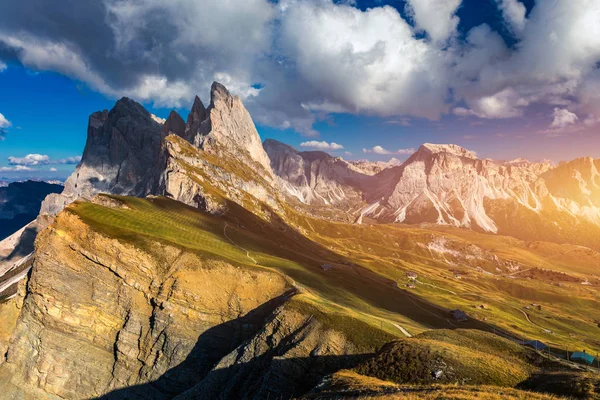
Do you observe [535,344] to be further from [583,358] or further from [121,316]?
[121,316]

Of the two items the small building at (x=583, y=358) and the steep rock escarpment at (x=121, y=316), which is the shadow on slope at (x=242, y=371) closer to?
the steep rock escarpment at (x=121, y=316)

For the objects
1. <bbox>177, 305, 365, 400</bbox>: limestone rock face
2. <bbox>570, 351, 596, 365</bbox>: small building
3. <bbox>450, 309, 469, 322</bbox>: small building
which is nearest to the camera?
<bbox>177, 305, 365, 400</bbox>: limestone rock face

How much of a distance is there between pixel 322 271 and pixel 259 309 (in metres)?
51.7

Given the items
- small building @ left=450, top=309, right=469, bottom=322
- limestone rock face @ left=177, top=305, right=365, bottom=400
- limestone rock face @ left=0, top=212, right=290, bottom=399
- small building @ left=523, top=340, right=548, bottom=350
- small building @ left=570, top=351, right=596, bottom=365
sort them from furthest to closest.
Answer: small building @ left=450, top=309, right=469, bottom=322
small building @ left=523, top=340, right=548, bottom=350
limestone rock face @ left=0, top=212, right=290, bottom=399
small building @ left=570, top=351, right=596, bottom=365
limestone rock face @ left=177, top=305, right=365, bottom=400

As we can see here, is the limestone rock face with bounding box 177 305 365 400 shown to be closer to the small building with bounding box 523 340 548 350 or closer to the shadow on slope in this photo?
the shadow on slope

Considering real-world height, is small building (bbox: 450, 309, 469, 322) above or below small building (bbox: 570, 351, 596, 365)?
below

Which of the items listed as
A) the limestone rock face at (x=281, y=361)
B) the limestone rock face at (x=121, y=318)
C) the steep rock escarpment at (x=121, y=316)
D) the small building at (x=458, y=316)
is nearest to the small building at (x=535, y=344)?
the small building at (x=458, y=316)

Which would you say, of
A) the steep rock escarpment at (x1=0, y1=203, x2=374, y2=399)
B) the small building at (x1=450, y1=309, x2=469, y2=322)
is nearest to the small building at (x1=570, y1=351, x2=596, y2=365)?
the small building at (x1=450, y1=309, x2=469, y2=322)

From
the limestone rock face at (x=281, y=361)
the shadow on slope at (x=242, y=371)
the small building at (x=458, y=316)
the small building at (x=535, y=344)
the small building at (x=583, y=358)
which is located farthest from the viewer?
the small building at (x=458, y=316)

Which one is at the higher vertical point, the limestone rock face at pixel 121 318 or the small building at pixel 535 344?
the small building at pixel 535 344

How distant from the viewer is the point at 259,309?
2874 inches

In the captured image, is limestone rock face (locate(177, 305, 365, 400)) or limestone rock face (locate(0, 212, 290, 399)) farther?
limestone rock face (locate(0, 212, 290, 399))

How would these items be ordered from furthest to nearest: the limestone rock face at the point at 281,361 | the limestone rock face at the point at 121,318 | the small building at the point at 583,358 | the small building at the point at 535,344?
the small building at the point at 535,344 → the limestone rock face at the point at 121,318 → the small building at the point at 583,358 → the limestone rock face at the point at 281,361

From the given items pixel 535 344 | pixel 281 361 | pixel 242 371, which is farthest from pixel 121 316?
pixel 535 344
